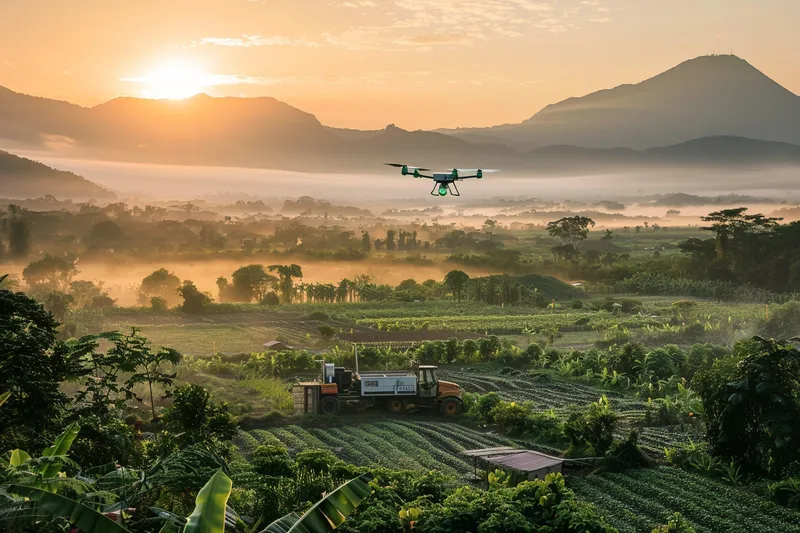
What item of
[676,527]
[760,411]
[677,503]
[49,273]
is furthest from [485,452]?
[49,273]

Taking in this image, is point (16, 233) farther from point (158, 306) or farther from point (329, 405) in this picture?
point (329, 405)

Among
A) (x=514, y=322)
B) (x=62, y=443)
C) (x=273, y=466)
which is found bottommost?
(x=514, y=322)

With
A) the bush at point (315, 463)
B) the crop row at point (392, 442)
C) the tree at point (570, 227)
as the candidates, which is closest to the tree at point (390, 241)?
the tree at point (570, 227)

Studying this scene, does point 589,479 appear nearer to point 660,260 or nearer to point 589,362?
point 589,362

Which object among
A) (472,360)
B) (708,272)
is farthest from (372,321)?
(708,272)

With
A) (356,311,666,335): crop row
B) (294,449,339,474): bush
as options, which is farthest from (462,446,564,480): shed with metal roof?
(356,311,666,335): crop row
